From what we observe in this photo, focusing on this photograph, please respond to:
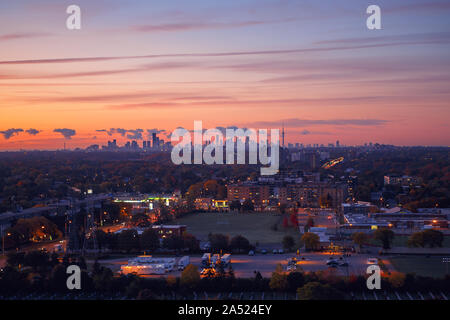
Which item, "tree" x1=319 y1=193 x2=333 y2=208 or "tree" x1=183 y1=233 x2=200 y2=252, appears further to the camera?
"tree" x1=319 y1=193 x2=333 y2=208

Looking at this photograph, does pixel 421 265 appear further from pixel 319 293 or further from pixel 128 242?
pixel 128 242

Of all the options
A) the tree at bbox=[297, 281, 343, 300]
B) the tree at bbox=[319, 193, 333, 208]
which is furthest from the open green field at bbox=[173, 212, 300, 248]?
the tree at bbox=[297, 281, 343, 300]

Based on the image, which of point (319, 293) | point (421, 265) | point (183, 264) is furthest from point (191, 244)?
point (319, 293)

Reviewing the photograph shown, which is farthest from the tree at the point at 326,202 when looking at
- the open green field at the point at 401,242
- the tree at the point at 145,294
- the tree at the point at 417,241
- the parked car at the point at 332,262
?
the tree at the point at 145,294

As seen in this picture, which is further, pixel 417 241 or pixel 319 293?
pixel 417 241

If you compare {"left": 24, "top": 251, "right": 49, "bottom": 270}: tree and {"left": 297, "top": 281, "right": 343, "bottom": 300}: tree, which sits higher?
{"left": 297, "top": 281, "right": 343, "bottom": 300}: tree

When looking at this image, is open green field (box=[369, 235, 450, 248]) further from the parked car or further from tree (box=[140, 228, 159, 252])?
tree (box=[140, 228, 159, 252])
